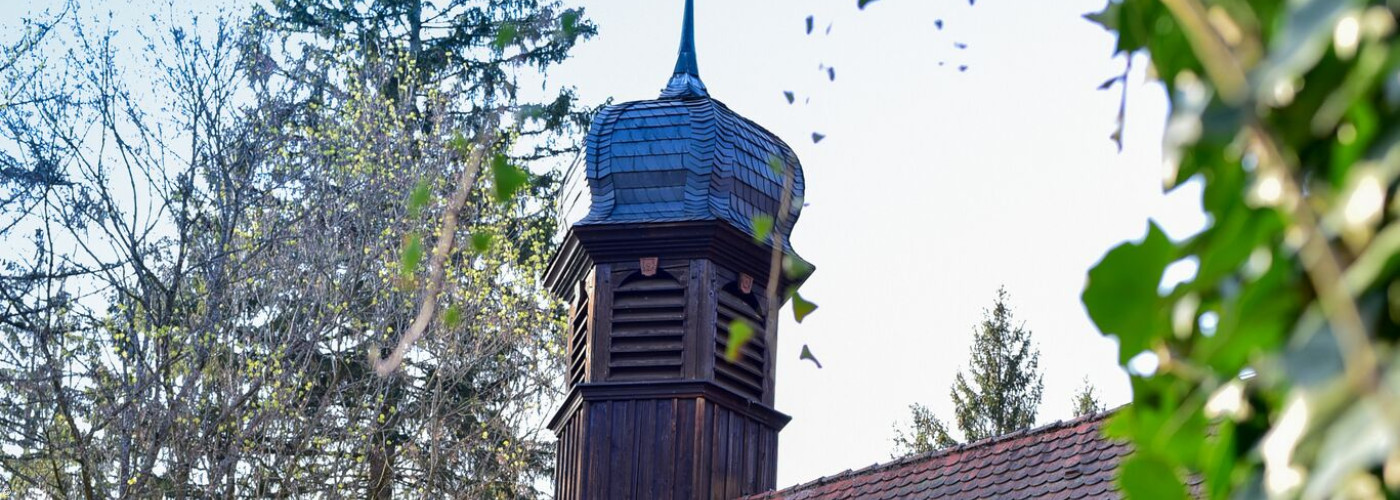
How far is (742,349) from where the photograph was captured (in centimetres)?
1359

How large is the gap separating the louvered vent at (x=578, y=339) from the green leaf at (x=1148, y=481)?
12670mm

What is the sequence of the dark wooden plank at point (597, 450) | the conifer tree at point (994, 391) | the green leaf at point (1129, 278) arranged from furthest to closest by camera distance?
1. the conifer tree at point (994, 391)
2. the dark wooden plank at point (597, 450)
3. the green leaf at point (1129, 278)

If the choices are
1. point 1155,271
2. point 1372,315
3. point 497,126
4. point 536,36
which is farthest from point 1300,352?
point 497,126

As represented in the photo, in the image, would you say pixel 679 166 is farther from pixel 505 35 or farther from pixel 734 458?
pixel 505 35

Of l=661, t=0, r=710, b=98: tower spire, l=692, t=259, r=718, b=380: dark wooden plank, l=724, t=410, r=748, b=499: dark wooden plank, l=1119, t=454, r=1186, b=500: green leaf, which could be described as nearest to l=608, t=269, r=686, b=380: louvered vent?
l=692, t=259, r=718, b=380: dark wooden plank

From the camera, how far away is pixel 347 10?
24.6m

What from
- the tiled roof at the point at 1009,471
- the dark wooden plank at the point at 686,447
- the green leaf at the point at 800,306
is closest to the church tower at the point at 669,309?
the dark wooden plank at the point at 686,447

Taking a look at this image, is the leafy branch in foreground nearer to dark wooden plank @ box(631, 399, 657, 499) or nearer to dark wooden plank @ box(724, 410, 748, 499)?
dark wooden plank @ box(631, 399, 657, 499)

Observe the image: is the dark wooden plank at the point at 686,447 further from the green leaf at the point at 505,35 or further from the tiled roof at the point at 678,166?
the green leaf at the point at 505,35

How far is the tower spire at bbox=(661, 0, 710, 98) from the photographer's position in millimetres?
15727

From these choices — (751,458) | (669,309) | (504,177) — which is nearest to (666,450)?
(751,458)

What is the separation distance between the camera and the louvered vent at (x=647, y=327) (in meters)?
13.6

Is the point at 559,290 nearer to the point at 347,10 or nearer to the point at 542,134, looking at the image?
the point at 542,134

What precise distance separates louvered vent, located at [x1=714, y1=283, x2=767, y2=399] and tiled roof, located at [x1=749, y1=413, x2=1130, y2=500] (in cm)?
255
